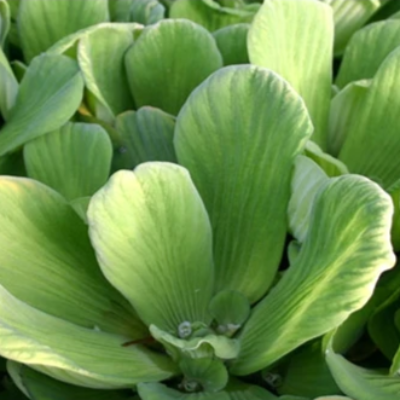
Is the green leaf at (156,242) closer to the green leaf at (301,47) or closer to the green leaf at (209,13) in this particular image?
the green leaf at (301,47)

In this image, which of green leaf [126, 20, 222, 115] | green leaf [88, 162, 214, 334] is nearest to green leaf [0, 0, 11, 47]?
green leaf [126, 20, 222, 115]

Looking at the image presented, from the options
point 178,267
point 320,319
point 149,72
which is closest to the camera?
point 320,319

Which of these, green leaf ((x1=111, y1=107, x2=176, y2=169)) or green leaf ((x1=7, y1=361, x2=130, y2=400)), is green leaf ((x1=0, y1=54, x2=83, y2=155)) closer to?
green leaf ((x1=111, y1=107, x2=176, y2=169))

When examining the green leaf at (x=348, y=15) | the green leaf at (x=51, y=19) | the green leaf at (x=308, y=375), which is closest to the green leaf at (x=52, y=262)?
→ the green leaf at (x=308, y=375)

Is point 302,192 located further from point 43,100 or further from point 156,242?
A: point 43,100

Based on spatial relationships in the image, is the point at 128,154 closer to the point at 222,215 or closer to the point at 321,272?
the point at 222,215

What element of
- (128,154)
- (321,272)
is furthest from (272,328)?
(128,154)

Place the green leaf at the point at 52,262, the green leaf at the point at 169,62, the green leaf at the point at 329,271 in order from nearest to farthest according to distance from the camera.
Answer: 1. the green leaf at the point at 329,271
2. the green leaf at the point at 52,262
3. the green leaf at the point at 169,62
